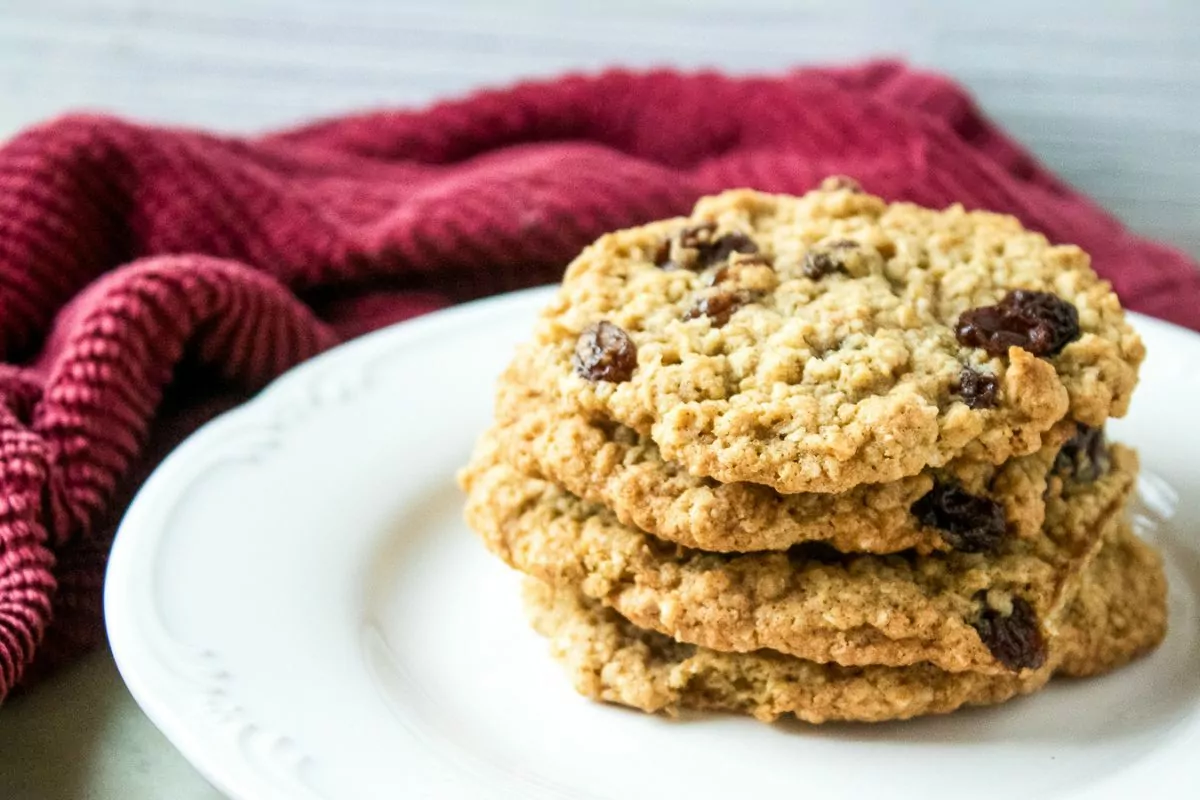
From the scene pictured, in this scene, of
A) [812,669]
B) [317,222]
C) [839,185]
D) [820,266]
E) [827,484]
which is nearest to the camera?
[827,484]

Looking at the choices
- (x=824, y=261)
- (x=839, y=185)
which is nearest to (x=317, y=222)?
(x=839, y=185)

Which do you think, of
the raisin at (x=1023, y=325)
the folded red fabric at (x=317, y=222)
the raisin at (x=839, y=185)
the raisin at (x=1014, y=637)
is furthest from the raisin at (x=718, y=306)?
the folded red fabric at (x=317, y=222)

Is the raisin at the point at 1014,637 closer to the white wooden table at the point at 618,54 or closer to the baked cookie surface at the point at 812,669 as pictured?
the baked cookie surface at the point at 812,669

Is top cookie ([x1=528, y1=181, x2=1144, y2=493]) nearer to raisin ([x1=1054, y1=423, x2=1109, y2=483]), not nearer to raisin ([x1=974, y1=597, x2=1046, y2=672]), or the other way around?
raisin ([x1=1054, y1=423, x2=1109, y2=483])

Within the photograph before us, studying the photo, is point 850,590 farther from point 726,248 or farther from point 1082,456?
point 726,248

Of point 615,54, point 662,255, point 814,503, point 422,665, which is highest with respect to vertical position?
point 662,255
